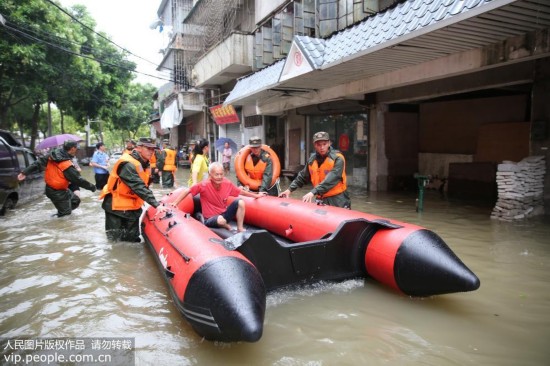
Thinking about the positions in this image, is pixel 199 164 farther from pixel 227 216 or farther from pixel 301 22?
pixel 301 22

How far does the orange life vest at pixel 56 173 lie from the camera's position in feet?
22.1

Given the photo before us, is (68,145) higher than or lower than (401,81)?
lower

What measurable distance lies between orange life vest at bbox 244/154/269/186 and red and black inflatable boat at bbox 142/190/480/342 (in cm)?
219

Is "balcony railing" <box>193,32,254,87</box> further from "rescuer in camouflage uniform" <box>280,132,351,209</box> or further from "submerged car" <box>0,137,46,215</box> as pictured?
"rescuer in camouflage uniform" <box>280,132,351,209</box>

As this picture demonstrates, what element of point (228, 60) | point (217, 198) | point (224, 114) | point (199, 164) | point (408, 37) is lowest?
point (217, 198)

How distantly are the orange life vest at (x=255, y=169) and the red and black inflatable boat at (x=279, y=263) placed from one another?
86.3 inches

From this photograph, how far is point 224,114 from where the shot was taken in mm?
17688

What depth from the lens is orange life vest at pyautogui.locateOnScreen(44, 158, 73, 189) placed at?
674cm

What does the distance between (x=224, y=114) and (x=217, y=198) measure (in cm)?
1326

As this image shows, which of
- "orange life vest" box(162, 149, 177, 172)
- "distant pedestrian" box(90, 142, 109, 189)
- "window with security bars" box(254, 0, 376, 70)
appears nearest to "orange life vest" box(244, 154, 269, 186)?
"window with security bars" box(254, 0, 376, 70)

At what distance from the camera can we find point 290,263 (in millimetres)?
3627

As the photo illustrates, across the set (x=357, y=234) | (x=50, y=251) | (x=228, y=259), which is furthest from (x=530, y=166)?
(x=50, y=251)

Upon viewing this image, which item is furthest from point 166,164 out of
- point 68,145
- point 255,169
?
point 255,169

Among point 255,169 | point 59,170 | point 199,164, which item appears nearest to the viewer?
point 255,169
